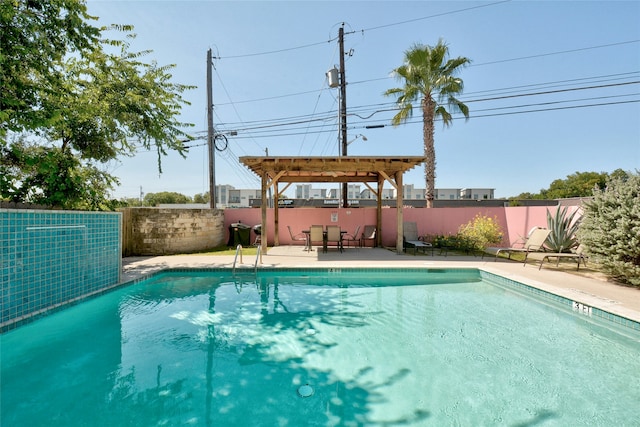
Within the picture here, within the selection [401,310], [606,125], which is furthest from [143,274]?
[606,125]

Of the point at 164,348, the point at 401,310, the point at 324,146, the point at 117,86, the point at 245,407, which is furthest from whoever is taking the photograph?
the point at 324,146

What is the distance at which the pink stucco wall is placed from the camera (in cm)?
1215

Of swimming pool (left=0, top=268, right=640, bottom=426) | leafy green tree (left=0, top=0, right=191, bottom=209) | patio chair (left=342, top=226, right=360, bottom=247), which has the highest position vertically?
leafy green tree (left=0, top=0, right=191, bottom=209)

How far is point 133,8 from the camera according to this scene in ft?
26.6

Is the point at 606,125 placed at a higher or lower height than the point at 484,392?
higher

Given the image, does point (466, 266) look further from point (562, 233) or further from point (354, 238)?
point (354, 238)

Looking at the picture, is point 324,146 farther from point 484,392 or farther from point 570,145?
point 570,145

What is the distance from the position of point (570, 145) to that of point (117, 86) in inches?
1081

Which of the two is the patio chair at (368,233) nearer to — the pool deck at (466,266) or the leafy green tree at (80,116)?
the pool deck at (466,266)

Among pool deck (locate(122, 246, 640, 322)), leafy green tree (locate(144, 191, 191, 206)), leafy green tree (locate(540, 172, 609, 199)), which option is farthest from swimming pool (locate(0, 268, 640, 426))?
leafy green tree (locate(144, 191, 191, 206))

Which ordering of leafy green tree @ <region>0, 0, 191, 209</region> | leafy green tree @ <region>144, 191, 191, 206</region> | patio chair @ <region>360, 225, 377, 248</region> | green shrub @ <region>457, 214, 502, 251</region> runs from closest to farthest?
leafy green tree @ <region>0, 0, 191, 209</region>, green shrub @ <region>457, 214, 502, 251</region>, patio chair @ <region>360, 225, 377, 248</region>, leafy green tree @ <region>144, 191, 191, 206</region>

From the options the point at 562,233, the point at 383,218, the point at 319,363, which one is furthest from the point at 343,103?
the point at 319,363

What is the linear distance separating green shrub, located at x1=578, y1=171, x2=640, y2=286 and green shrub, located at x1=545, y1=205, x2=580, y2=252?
2453mm

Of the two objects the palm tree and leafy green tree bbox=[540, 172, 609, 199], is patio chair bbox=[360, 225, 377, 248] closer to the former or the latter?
the palm tree
